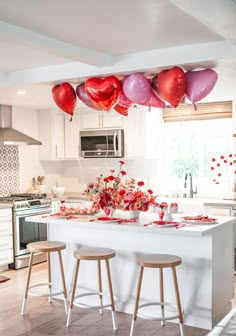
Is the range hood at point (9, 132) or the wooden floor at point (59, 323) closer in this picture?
the wooden floor at point (59, 323)

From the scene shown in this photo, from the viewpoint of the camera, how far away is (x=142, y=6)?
110 inches

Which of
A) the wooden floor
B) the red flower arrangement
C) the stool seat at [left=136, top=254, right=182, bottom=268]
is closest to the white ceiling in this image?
the red flower arrangement

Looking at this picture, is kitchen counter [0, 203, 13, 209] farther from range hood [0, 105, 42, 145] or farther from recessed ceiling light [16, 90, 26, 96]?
recessed ceiling light [16, 90, 26, 96]

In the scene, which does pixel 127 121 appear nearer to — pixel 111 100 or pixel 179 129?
pixel 179 129

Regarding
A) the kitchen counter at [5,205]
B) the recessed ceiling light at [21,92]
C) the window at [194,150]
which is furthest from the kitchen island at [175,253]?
the window at [194,150]

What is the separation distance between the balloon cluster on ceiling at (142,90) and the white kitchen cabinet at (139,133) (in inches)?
64.3

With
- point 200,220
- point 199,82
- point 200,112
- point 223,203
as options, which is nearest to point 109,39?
point 199,82

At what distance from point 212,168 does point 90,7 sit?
3957mm

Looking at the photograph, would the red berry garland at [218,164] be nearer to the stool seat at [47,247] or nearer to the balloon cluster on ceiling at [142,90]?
the balloon cluster on ceiling at [142,90]

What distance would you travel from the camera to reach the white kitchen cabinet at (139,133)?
633cm

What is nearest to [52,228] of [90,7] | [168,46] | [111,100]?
[111,100]

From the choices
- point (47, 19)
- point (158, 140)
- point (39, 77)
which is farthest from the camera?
point (158, 140)

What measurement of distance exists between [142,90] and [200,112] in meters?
2.57

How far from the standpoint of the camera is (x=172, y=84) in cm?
374
